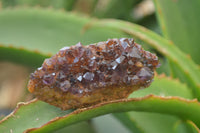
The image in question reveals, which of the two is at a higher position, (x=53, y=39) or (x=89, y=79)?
(x=53, y=39)

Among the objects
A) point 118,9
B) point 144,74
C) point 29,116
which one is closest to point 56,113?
point 29,116

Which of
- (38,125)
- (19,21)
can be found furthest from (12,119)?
(19,21)

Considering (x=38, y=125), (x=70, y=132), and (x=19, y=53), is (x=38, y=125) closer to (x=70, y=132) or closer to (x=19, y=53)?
(x=19, y=53)

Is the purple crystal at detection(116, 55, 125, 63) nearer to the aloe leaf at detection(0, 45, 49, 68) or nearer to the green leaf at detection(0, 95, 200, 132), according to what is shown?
the green leaf at detection(0, 95, 200, 132)

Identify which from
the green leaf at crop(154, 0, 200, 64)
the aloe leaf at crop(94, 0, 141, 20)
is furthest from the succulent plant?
the aloe leaf at crop(94, 0, 141, 20)

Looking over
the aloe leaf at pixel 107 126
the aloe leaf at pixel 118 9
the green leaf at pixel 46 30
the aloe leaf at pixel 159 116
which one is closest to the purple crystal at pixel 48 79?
the aloe leaf at pixel 159 116

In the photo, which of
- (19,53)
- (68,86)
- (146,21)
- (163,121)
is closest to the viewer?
(68,86)
